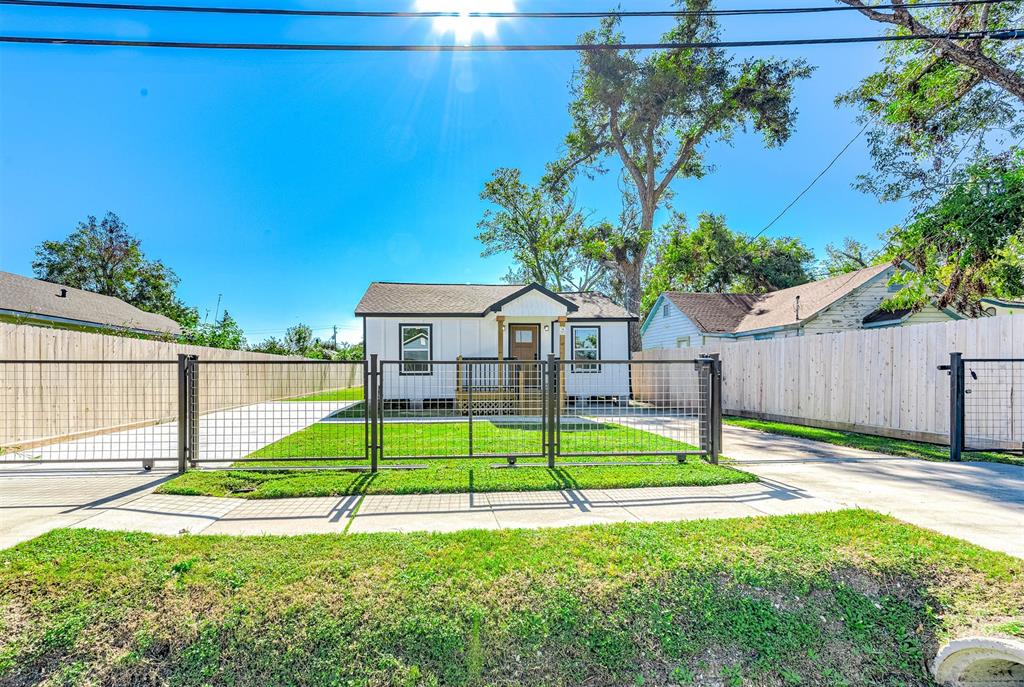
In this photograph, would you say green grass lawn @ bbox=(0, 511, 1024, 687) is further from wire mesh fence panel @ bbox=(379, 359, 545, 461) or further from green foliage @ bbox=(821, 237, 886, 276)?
green foliage @ bbox=(821, 237, 886, 276)

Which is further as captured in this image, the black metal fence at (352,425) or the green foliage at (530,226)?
the green foliage at (530,226)

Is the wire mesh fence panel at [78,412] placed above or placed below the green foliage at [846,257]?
below

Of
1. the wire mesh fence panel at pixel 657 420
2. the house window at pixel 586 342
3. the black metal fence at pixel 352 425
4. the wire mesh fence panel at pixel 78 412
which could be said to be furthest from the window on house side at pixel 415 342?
the wire mesh fence panel at pixel 657 420

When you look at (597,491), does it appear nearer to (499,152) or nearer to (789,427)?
(789,427)

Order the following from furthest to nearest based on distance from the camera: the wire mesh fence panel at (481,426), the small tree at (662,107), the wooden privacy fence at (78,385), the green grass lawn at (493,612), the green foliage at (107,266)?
the green foliage at (107,266)
the small tree at (662,107)
the wooden privacy fence at (78,385)
the wire mesh fence panel at (481,426)
the green grass lawn at (493,612)

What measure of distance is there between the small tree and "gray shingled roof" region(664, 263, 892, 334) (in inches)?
109

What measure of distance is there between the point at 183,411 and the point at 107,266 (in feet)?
111

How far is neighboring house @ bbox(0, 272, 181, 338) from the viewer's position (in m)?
14.7

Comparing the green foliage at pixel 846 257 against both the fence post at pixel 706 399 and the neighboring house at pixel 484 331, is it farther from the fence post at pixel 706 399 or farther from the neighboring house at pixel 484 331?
the fence post at pixel 706 399

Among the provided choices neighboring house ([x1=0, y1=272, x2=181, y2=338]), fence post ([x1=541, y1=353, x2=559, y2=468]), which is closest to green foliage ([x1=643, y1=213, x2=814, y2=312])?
fence post ([x1=541, y1=353, x2=559, y2=468])

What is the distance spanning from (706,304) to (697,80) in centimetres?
892

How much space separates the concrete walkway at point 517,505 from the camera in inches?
145

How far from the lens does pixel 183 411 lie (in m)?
5.40

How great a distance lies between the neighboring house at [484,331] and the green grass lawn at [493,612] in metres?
10.3
